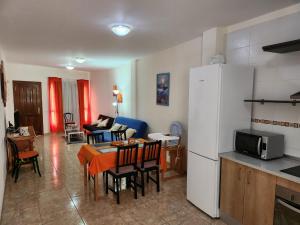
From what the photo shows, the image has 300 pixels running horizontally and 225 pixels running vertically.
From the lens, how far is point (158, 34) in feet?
11.0

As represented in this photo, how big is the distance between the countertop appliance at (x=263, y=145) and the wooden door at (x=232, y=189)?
0.25 meters

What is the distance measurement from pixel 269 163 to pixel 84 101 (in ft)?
26.4

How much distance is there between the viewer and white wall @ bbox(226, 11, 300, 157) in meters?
2.30

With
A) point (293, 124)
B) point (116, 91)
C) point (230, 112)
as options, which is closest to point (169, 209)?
point (230, 112)

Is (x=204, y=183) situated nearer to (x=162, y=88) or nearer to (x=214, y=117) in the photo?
(x=214, y=117)

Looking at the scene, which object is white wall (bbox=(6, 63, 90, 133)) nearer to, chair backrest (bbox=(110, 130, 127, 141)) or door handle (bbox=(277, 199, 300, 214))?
chair backrest (bbox=(110, 130, 127, 141))

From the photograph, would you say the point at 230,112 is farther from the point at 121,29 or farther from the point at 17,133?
the point at 17,133

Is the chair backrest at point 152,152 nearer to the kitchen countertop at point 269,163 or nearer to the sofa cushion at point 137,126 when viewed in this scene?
the kitchen countertop at point 269,163

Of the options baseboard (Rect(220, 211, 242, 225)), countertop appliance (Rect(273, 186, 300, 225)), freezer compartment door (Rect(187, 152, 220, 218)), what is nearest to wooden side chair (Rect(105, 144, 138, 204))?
freezer compartment door (Rect(187, 152, 220, 218))

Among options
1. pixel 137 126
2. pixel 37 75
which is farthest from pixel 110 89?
pixel 137 126

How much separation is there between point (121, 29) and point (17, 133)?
11.1 ft

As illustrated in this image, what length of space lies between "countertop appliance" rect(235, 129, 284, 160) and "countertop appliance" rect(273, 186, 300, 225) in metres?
0.44

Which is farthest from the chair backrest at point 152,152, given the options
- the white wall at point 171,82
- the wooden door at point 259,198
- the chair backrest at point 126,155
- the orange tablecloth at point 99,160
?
the wooden door at point 259,198

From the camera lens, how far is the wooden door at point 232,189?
2.29 metres
